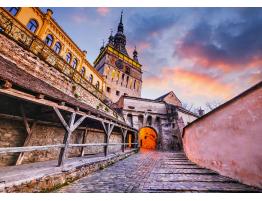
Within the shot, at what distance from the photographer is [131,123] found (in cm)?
1906

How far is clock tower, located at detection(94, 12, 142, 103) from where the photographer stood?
27.3 meters

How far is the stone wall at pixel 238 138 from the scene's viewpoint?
344 cm

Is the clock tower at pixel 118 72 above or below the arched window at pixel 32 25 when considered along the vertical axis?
above

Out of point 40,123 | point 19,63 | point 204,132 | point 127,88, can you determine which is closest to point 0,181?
point 40,123

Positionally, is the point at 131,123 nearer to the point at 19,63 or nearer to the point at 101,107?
the point at 101,107

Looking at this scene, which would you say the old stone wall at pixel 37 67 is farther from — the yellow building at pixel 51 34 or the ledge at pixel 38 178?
the ledge at pixel 38 178

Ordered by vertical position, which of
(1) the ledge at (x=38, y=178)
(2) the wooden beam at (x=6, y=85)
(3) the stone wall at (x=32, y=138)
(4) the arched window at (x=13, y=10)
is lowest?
(1) the ledge at (x=38, y=178)

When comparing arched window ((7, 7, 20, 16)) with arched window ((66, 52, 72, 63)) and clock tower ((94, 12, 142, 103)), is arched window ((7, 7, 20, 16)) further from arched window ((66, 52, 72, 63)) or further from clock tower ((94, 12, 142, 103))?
clock tower ((94, 12, 142, 103))

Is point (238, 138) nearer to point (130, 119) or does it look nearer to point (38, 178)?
point (38, 178)

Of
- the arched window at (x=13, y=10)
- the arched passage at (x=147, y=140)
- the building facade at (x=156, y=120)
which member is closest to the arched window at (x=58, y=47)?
the arched window at (x=13, y=10)

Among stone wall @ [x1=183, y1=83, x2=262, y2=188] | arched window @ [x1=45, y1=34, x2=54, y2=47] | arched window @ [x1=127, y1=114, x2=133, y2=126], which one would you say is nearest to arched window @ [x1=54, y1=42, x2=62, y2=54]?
arched window @ [x1=45, y1=34, x2=54, y2=47]

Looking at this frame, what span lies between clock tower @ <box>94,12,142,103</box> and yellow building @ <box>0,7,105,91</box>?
6386 mm

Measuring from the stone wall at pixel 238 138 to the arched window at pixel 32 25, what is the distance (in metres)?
15.9
